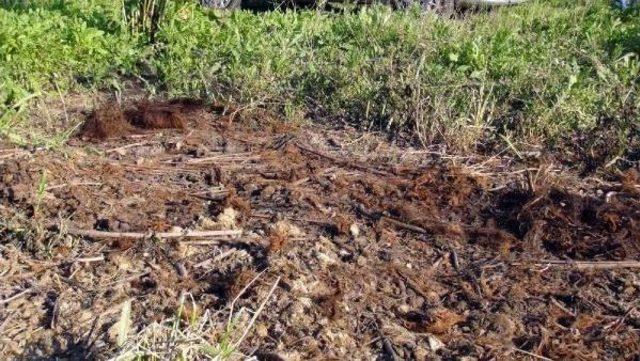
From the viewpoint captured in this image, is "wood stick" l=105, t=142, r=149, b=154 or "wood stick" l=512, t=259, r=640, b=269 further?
"wood stick" l=105, t=142, r=149, b=154

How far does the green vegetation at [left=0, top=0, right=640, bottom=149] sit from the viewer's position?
5348 millimetres

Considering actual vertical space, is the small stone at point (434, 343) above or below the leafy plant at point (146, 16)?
below

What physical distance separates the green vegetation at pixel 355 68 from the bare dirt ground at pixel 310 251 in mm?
444

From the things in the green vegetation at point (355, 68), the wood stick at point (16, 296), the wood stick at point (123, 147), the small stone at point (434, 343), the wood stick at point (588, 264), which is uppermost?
the green vegetation at point (355, 68)

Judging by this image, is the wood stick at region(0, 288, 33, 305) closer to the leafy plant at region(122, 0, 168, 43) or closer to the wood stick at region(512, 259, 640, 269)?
the wood stick at region(512, 259, 640, 269)

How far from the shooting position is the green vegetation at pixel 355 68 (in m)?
5.35

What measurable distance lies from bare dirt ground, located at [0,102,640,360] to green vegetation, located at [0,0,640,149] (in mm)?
444

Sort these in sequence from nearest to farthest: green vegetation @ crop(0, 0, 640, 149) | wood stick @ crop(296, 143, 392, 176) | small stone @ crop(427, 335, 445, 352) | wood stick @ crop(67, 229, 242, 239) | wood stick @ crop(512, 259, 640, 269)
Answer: small stone @ crop(427, 335, 445, 352), wood stick @ crop(67, 229, 242, 239), wood stick @ crop(512, 259, 640, 269), wood stick @ crop(296, 143, 392, 176), green vegetation @ crop(0, 0, 640, 149)

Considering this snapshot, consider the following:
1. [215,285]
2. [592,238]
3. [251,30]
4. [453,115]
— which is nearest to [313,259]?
[215,285]

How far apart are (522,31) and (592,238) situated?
4167 mm

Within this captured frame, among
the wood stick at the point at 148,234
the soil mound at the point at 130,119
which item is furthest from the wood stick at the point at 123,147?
the wood stick at the point at 148,234

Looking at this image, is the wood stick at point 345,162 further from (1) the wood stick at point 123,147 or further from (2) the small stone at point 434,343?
(2) the small stone at point 434,343

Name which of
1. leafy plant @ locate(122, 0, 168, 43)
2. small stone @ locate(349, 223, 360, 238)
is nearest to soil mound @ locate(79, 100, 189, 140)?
leafy plant @ locate(122, 0, 168, 43)

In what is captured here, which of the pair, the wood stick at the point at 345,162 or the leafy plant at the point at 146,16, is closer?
the wood stick at the point at 345,162
